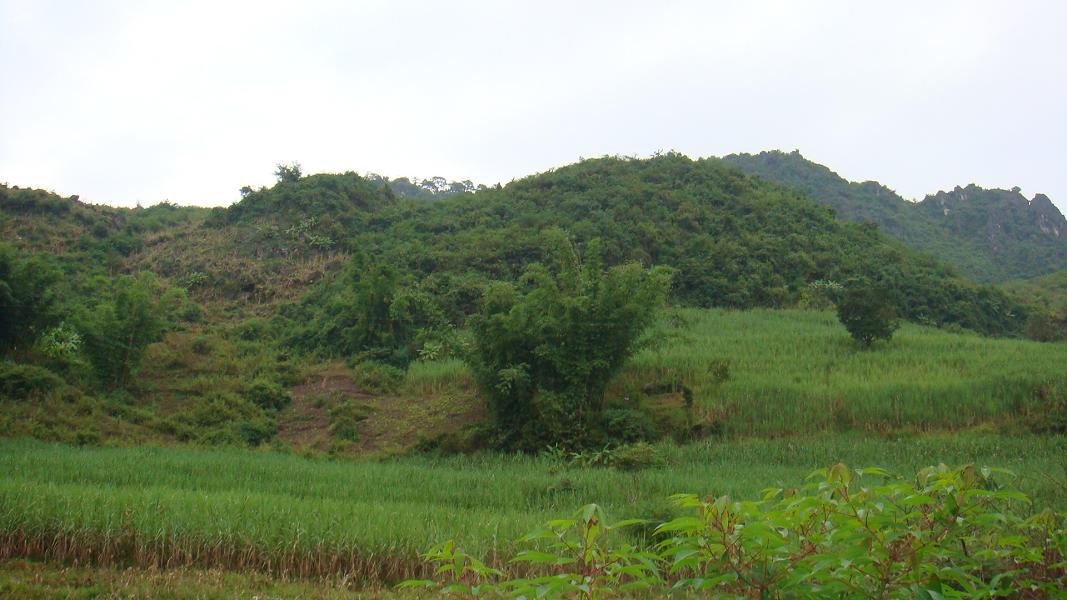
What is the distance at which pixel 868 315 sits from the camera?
19.3 metres

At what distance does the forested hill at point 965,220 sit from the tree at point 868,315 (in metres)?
32.9

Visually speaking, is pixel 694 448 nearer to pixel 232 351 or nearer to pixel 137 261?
pixel 232 351

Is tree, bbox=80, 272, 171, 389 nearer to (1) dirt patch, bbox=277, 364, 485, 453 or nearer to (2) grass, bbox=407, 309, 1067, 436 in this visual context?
(1) dirt patch, bbox=277, 364, 485, 453

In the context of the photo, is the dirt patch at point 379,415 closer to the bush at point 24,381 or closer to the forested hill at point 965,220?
the bush at point 24,381

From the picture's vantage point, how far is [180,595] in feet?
18.7

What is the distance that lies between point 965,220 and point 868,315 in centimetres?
4761

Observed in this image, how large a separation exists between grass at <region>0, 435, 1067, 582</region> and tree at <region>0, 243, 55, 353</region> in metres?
4.85

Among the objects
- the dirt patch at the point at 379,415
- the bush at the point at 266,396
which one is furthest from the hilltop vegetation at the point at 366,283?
the dirt patch at the point at 379,415

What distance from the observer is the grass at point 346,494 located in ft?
22.7

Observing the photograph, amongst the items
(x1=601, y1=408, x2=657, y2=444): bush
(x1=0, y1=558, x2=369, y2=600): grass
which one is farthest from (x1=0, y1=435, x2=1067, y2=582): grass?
(x1=601, y1=408, x2=657, y2=444): bush

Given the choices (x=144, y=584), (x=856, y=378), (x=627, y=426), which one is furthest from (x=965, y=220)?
(x=144, y=584)

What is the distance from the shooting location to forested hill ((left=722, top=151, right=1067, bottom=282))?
5138 centimetres

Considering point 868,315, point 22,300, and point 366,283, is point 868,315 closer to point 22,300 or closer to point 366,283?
point 366,283

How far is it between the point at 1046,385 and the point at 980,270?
40.3 m
